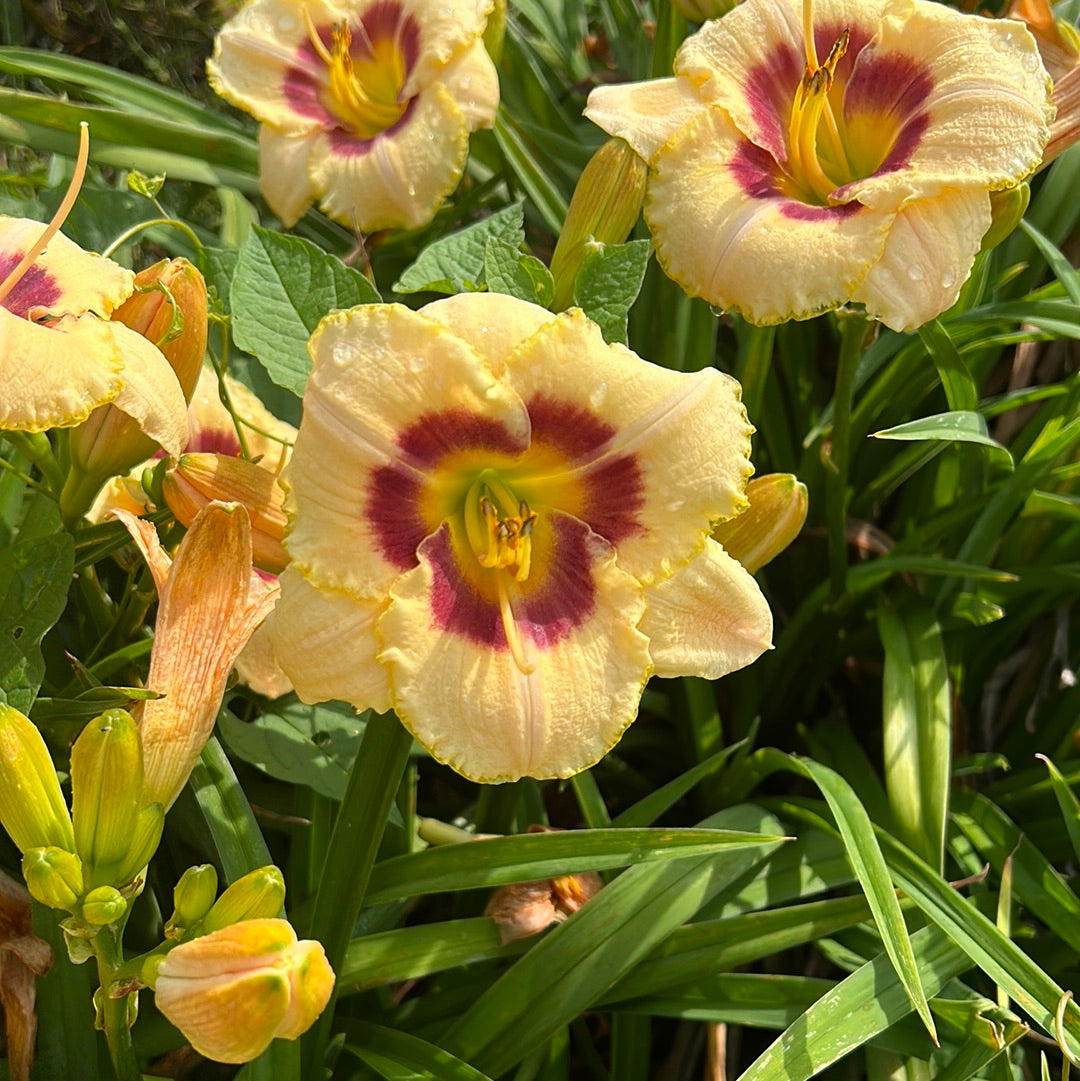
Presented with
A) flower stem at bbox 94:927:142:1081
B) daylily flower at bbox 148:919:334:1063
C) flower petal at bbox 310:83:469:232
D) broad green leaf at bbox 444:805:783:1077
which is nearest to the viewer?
daylily flower at bbox 148:919:334:1063

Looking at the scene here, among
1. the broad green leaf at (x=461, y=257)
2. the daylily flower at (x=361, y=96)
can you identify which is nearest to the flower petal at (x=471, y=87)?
the daylily flower at (x=361, y=96)

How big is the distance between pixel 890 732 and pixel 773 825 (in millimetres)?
138

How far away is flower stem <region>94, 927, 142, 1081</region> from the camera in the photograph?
67 cm

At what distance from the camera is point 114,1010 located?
2.28 feet

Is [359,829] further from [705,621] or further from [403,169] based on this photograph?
[403,169]

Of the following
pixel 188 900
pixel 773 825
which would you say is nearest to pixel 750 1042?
pixel 773 825

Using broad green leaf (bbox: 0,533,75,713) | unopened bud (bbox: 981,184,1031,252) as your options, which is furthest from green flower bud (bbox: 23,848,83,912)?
unopened bud (bbox: 981,184,1031,252)

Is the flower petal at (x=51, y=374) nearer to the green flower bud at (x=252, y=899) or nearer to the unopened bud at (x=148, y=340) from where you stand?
the unopened bud at (x=148, y=340)

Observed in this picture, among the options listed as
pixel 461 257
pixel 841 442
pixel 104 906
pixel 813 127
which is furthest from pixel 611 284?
pixel 104 906

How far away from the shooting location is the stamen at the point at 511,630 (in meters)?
0.70

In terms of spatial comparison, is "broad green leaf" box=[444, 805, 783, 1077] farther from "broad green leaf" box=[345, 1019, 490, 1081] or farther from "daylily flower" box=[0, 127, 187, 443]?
"daylily flower" box=[0, 127, 187, 443]

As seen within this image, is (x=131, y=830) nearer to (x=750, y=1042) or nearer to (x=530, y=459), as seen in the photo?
(x=530, y=459)

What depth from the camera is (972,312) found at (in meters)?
1.14

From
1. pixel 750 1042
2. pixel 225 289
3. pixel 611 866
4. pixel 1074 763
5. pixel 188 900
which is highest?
pixel 225 289
